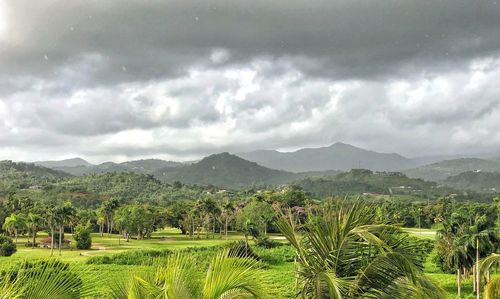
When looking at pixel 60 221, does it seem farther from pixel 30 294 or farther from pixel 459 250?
pixel 30 294

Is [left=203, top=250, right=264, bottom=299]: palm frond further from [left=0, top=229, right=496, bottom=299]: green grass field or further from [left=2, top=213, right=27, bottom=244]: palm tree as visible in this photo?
[left=2, top=213, right=27, bottom=244]: palm tree

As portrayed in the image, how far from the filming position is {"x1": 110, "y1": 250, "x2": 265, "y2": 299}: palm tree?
4543 mm

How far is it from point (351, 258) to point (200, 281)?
233 centimetres

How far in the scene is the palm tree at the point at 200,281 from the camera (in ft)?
14.9

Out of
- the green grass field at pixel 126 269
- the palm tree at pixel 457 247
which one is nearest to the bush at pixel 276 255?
the green grass field at pixel 126 269

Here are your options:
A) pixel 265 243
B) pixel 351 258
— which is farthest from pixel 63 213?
pixel 351 258

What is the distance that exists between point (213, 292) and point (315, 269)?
6.27 feet

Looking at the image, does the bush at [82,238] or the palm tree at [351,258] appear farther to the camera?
the bush at [82,238]

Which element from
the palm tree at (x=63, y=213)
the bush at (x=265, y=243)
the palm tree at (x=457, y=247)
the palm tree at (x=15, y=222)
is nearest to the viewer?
the palm tree at (x=457, y=247)

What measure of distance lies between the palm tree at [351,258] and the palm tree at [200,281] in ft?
3.84

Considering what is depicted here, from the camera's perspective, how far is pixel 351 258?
241 inches

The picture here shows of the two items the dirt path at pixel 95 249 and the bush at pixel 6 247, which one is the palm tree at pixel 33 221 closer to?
the dirt path at pixel 95 249

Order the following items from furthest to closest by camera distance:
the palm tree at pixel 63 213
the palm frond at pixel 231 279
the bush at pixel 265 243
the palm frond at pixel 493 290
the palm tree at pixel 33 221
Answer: the bush at pixel 265 243, the palm tree at pixel 33 221, the palm tree at pixel 63 213, the palm frond at pixel 493 290, the palm frond at pixel 231 279

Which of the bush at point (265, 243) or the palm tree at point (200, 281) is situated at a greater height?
the palm tree at point (200, 281)
